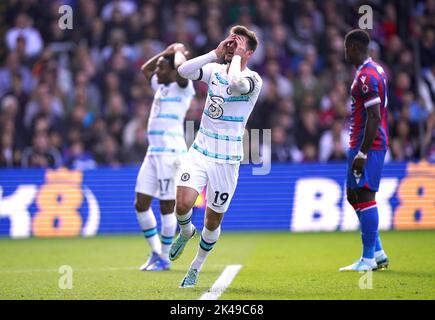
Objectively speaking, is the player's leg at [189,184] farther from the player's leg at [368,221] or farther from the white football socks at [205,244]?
the player's leg at [368,221]

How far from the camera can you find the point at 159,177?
11273mm

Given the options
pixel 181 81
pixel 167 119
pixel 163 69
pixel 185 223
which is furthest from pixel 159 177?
pixel 185 223

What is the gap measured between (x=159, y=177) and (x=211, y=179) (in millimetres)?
2358

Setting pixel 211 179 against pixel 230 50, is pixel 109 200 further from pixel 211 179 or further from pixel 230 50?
pixel 230 50

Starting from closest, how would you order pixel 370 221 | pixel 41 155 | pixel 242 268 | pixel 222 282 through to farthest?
pixel 222 282 < pixel 370 221 < pixel 242 268 < pixel 41 155

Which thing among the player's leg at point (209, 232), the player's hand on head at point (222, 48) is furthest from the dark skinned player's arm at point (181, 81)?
the player's leg at point (209, 232)

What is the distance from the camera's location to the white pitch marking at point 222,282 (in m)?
8.27

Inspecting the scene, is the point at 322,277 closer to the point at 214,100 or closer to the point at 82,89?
the point at 214,100

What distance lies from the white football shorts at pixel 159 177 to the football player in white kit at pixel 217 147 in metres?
2.16

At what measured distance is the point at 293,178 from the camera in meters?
16.2

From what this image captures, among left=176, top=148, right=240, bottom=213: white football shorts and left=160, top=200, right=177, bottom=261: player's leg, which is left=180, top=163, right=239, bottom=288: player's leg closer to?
left=176, top=148, right=240, bottom=213: white football shorts

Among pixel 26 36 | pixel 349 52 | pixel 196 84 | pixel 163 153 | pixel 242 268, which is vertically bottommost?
pixel 242 268
